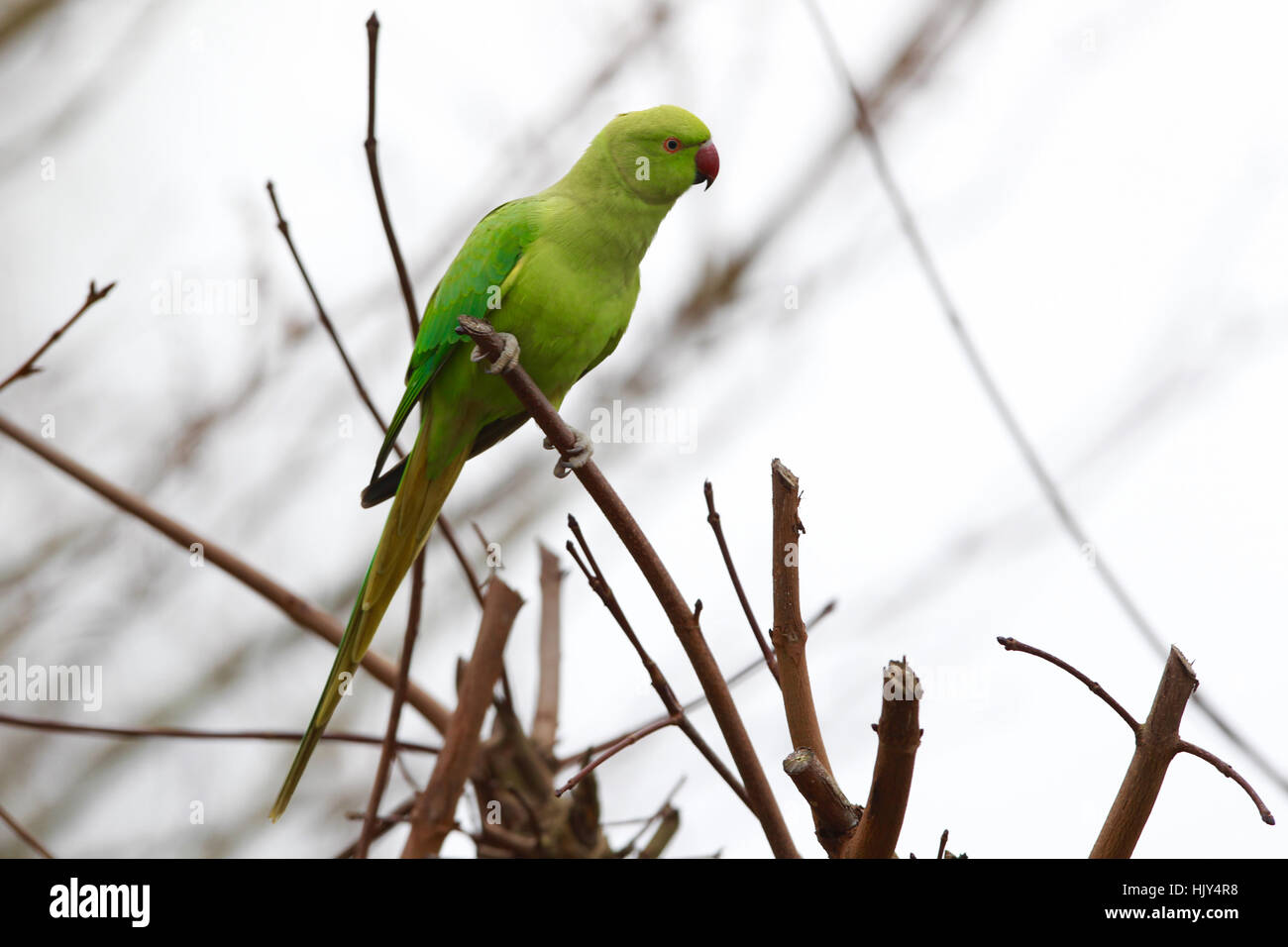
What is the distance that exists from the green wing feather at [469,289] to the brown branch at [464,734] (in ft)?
2.78

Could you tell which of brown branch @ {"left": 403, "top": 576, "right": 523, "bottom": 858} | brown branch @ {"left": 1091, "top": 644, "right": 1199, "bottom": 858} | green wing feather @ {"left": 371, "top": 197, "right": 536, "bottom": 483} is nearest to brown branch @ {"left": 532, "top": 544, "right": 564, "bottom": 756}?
brown branch @ {"left": 403, "top": 576, "right": 523, "bottom": 858}

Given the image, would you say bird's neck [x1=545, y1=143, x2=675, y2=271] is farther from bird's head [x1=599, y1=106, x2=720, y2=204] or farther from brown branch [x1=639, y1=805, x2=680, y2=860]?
brown branch [x1=639, y1=805, x2=680, y2=860]

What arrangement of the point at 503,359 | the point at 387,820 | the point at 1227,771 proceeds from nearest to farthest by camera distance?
1. the point at 1227,771
2. the point at 503,359
3. the point at 387,820

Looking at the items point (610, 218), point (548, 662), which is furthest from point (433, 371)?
point (548, 662)

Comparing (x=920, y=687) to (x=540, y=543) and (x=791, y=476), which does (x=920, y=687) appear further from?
(x=540, y=543)

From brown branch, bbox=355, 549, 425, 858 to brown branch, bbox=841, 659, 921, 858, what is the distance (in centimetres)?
107

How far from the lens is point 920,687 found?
137 cm

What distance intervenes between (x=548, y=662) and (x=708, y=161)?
158 centimetres

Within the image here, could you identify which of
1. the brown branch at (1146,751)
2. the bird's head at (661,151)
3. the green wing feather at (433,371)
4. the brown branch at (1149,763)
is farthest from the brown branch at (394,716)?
the bird's head at (661,151)

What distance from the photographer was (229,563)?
7.73ft

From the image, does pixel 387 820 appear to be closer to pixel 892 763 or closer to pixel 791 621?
pixel 791 621

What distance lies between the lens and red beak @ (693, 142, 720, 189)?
3229 millimetres

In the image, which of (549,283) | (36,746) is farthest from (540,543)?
(36,746)

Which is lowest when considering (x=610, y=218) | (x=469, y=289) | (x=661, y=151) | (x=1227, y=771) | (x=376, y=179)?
(x=1227, y=771)
